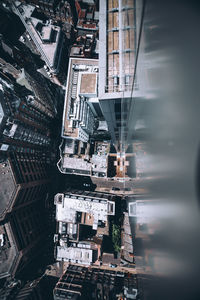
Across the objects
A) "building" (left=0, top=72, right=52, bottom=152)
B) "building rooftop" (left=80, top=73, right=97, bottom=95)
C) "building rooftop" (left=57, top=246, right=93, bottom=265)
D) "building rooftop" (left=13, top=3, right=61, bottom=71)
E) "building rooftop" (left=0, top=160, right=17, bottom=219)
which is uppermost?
"building rooftop" (left=13, top=3, right=61, bottom=71)

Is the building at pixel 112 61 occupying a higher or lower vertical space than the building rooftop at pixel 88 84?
lower

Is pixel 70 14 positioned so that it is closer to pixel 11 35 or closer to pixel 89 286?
pixel 11 35

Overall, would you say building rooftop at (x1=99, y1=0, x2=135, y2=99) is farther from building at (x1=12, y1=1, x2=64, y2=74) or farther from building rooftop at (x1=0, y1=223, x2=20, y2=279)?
building rooftop at (x1=0, y1=223, x2=20, y2=279)

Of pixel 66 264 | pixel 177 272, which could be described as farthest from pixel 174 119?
pixel 66 264

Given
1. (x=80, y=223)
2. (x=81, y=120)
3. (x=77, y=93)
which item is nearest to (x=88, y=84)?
(x=77, y=93)

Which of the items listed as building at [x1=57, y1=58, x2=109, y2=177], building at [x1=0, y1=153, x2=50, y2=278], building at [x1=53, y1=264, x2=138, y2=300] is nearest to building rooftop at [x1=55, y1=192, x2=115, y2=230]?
building at [x1=57, y1=58, x2=109, y2=177]

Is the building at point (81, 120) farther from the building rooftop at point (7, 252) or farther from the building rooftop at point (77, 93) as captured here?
the building rooftop at point (7, 252)

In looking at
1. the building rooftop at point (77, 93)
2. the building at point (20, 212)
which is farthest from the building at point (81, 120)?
the building at point (20, 212)
